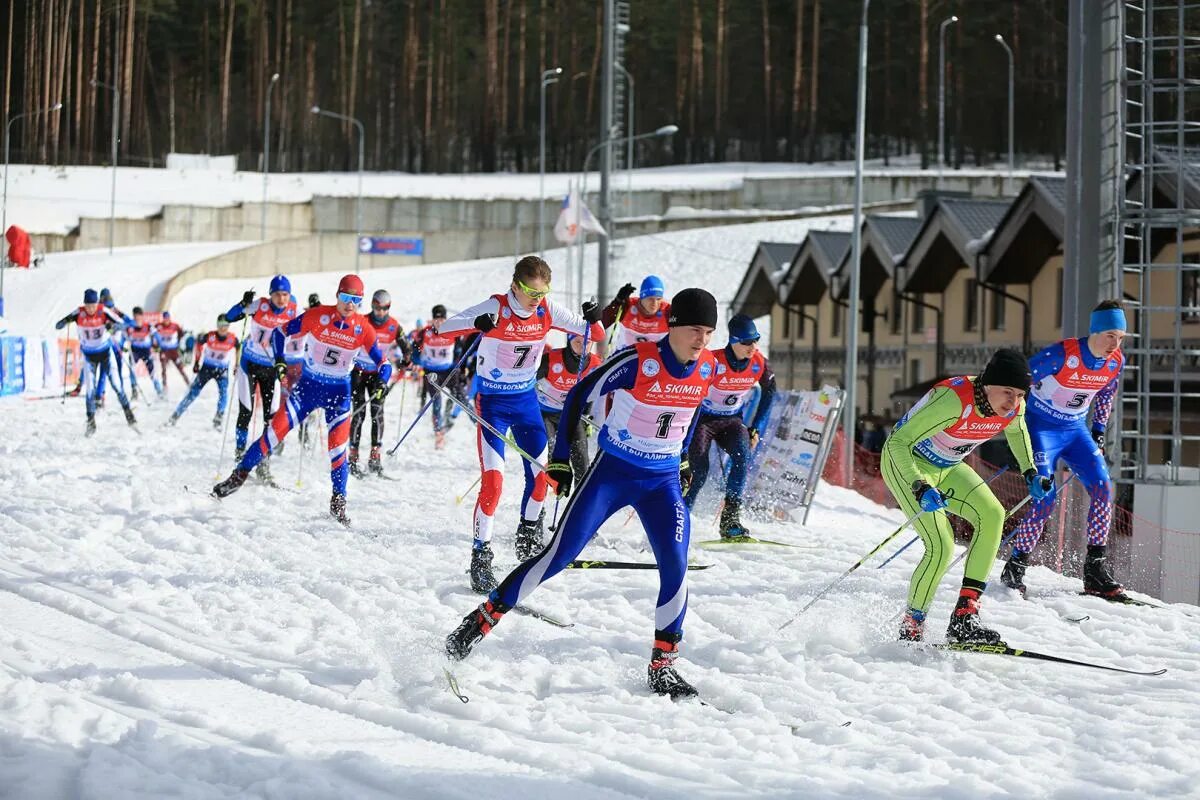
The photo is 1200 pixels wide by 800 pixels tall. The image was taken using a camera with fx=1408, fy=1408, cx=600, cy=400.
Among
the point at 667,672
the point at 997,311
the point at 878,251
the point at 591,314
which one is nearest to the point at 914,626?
the point at 667,672

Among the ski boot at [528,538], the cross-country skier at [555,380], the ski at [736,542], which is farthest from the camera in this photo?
the cross-country skier at [555,380]

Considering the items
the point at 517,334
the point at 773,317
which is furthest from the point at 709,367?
the point at 773,317

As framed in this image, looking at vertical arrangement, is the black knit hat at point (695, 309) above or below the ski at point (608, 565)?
above

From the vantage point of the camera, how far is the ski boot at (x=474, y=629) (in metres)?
6.58

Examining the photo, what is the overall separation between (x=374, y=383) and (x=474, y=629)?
30.6 ft

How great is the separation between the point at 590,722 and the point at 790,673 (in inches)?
61.6

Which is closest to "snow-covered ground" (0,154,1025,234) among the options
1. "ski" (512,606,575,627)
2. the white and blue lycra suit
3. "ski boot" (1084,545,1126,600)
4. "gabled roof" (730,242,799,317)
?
"gabled roof" (730,242,799,317)

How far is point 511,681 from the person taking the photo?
22.1 ft

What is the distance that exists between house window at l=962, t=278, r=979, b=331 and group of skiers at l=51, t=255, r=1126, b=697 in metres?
19.9

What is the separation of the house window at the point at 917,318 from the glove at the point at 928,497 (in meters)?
28.7

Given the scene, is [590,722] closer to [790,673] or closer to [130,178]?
[790,673]

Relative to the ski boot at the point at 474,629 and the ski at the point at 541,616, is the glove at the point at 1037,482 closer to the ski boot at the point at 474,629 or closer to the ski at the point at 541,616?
the ski at the point at 541,616

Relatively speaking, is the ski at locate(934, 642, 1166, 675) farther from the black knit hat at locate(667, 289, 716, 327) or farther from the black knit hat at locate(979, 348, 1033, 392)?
the black knit hat at locate(667, 289, 716, 327)

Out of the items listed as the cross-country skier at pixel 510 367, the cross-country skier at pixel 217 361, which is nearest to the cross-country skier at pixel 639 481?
the cross-country skier at pixel 510 367
